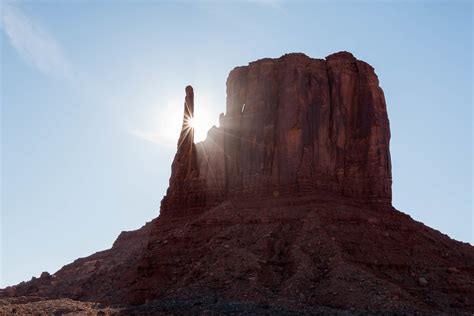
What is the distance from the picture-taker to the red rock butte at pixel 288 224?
48438 millimetres

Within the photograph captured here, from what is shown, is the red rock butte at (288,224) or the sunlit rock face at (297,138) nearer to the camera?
the red rock butte at (288,224)

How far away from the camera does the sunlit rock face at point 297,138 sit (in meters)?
65.4

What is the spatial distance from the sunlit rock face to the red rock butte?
121 millimetres

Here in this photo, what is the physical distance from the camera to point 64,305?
169 ft

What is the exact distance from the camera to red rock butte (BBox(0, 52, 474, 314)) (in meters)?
48.4

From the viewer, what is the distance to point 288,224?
5803 cm

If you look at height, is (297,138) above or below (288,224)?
above

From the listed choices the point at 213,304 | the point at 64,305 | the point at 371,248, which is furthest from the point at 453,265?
the point at 64,305

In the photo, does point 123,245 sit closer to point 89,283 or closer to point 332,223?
point 89,283

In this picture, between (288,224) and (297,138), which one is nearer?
(288,224)

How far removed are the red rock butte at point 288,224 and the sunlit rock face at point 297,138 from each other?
0.40ft

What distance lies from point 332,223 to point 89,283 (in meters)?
26.3

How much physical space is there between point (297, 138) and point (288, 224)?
10987 mm

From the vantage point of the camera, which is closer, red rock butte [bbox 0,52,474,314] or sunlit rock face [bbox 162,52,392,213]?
red rock butte [bbox 0,52,474,314]
